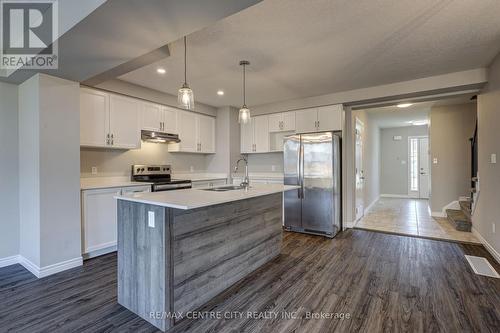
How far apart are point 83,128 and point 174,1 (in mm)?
2637

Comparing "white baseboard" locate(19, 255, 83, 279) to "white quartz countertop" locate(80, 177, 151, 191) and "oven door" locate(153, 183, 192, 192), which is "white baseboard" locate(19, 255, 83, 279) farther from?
"oven door" locate(153, 183, 192, 192)

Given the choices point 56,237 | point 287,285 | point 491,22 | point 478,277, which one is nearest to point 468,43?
point 491,22

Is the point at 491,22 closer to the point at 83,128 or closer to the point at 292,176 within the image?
the point at 292,176

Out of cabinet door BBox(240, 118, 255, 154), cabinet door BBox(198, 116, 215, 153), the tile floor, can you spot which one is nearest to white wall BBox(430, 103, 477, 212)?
the tile floor

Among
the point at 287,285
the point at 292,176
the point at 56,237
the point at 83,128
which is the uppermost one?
the point at 83,128

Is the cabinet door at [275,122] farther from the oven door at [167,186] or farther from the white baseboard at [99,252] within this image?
the white baseboard at [99,252]

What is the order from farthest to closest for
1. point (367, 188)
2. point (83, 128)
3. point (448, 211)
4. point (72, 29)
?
point (367, 188)
point (448, 211)
point (83, 128)
point (72, 29)

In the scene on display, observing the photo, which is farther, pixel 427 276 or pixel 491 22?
pixel 427 276

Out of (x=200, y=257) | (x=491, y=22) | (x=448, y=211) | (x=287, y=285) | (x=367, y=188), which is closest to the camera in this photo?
(x=200, y=257)

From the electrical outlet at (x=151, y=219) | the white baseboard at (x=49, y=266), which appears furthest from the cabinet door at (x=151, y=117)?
the electrical outlet at (x=151, y=219)

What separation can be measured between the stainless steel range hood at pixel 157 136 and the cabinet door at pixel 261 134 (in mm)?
1776

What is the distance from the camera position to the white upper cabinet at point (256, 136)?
17.8ft

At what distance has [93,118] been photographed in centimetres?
348

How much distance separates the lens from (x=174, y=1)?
5.06 ft
